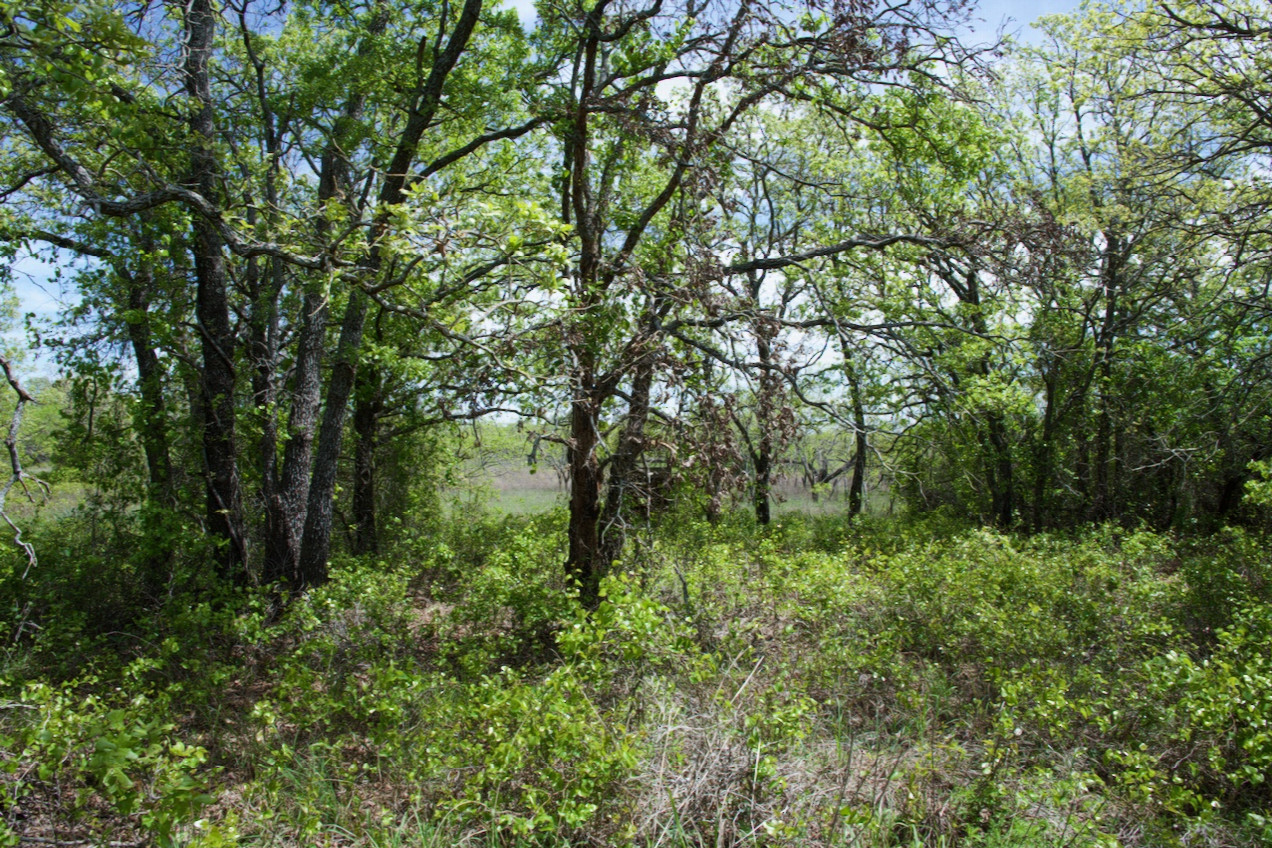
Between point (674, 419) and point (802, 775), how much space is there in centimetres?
288

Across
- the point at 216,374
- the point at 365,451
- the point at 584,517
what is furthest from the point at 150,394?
the point at 584,517

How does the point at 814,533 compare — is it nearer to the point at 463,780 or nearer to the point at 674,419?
the point at 674,419

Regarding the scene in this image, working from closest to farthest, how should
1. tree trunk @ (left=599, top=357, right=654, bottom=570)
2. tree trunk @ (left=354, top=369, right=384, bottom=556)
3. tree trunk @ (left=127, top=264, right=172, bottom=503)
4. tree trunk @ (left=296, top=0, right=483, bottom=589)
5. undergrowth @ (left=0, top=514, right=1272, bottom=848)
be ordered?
1. undergrowth @ (left=0, top=514, right=1272, bottom=848)
2. tree trunk @ (left=599, top=357, right=654, bottom=570)
3. tree trunk @ (left=296, top=0, right=483, bottom=589)
4. tree trunk @ (left=127, top=264, right=172, bottom=503)
5. tree trunk @ (left=354, top=369, right=384, bottom=556)

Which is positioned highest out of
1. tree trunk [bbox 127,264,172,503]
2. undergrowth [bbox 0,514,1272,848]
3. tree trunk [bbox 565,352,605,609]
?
tree trunk [bbox 127,264,172,503]

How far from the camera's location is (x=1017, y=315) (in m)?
14.6

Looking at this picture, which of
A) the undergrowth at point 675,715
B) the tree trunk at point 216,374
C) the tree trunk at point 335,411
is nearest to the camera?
the undergrowth at point 675,715

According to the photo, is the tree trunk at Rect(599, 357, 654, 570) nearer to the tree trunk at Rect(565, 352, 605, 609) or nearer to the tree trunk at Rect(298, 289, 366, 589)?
the tree trunk at Rect(565, 352, 605, 609)

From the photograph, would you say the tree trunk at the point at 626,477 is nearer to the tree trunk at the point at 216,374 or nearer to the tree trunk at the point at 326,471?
the tree trunk at the point at 326,471

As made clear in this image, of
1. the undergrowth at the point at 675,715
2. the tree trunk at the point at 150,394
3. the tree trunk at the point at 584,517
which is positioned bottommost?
the undergrowth at the point at 675,715

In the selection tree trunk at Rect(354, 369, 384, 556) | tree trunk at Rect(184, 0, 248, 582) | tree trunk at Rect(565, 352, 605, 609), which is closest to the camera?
tree trunk at Rect(565, 352, 605, 609)

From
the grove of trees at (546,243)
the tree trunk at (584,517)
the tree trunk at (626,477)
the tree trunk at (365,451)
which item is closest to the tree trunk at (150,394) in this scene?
the grove of trees at (546,243)

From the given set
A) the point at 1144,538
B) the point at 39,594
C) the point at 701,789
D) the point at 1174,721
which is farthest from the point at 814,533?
the point at 39,594

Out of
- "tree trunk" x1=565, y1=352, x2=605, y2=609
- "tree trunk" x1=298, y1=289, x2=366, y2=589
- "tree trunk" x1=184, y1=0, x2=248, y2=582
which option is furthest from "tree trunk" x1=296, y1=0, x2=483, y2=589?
"tree trunk" x1=565, y1=352, x2=605, y2=609

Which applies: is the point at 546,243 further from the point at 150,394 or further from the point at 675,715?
the point at 150,394
